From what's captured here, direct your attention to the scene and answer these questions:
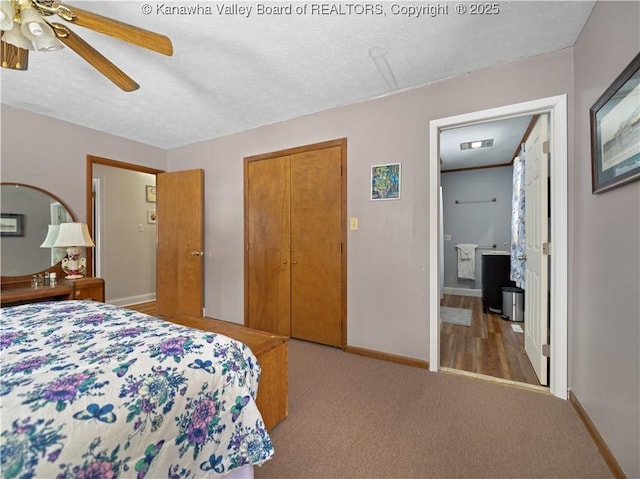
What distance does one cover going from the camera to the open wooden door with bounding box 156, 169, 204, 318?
12.0 feet

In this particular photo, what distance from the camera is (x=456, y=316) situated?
3.98 meters

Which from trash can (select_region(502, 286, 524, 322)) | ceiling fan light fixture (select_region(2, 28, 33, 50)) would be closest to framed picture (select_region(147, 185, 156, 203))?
ceiling fan light fixture (select_region(2, 28, 33, 50))

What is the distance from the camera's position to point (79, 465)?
2.37ft

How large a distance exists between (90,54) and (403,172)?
7.08 feet

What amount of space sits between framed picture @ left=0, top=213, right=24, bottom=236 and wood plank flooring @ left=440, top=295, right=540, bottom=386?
4153 millimetres

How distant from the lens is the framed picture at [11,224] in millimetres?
2729

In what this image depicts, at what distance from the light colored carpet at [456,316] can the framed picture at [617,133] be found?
252 cm

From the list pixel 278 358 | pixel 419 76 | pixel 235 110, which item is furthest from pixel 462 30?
pixel 278 358

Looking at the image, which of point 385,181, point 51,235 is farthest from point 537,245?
point 51,235

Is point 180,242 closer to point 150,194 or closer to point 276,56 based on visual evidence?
point 150,194

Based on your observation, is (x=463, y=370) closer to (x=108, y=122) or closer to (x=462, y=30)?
(x=462, y=30)

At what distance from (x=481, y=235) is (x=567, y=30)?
3.99m

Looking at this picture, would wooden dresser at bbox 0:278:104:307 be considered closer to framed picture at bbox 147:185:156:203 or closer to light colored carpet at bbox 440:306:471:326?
framed picture at bbox 147:185:156:203

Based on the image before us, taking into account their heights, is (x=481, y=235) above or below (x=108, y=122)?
below
